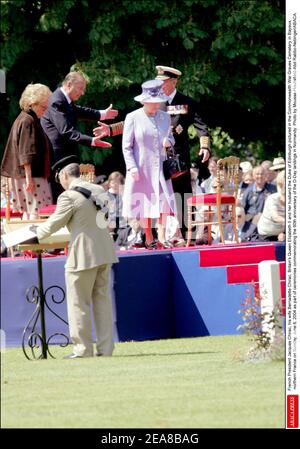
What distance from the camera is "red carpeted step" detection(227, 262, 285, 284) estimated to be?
1417 cm

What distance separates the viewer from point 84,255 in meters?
12.5

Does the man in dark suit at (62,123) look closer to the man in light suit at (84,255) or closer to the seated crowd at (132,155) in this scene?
the seated crowd at (132,155)

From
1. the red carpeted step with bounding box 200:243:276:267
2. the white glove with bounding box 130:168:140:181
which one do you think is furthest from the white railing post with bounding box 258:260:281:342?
the white glove with bounding box 130:168:140:181

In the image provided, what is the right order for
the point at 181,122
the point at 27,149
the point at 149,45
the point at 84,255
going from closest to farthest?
the point at 84,255 → the point at 27,149 → the point at 181,122 → the point at 149,45

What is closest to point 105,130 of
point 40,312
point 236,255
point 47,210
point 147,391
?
point 47,210

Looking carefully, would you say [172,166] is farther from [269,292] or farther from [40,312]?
[269,292]

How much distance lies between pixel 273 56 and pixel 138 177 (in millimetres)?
7743

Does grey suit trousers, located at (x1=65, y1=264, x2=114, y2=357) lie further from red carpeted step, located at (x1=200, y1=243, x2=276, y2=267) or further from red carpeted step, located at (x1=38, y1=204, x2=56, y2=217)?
red carpeted step, located at (x1=38, y1=204, x2=56, y2=217)

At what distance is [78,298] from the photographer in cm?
1256

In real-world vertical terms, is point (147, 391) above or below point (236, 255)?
Answer: below

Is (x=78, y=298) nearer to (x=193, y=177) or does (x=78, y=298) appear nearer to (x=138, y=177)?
(x=138, y=177)

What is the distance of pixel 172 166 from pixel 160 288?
61.5 inches

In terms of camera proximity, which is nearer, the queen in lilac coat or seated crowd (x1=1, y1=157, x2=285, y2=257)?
the queen in lilac coat

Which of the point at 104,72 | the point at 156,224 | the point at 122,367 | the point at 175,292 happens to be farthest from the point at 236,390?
the point at 104,72
